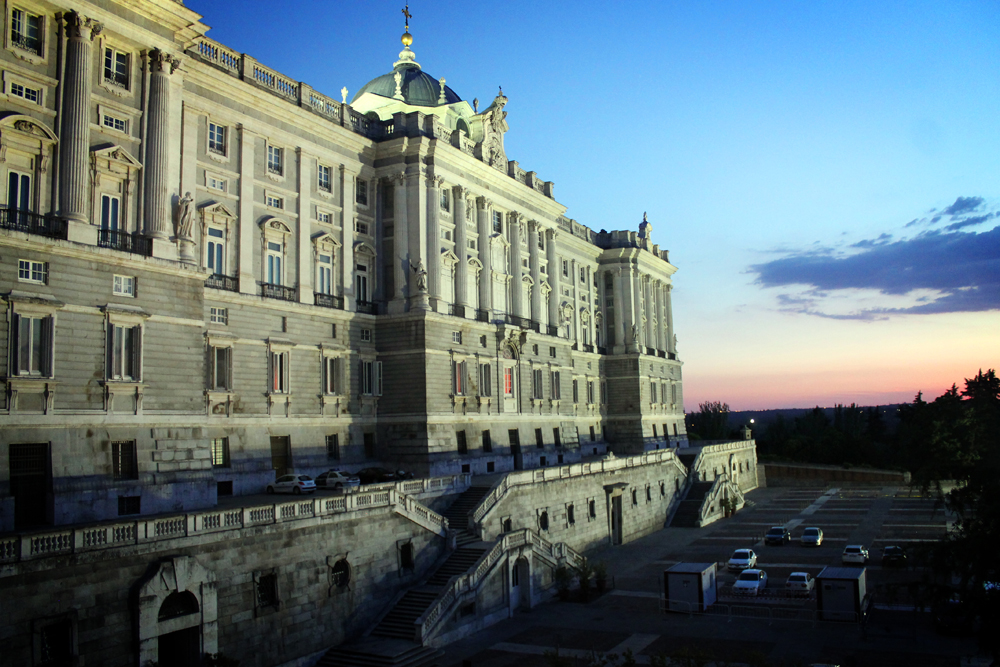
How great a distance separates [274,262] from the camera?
138 ft

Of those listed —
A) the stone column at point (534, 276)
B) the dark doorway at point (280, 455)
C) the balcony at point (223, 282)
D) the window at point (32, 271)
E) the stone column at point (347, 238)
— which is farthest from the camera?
the stone column at point (534, 276)

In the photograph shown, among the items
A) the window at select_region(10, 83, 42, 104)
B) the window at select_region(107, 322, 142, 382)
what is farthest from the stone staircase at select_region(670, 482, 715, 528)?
the window at select_region(10, 83, 42, 104)

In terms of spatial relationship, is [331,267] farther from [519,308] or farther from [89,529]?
[89,529]

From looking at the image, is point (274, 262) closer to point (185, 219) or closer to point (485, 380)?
point (185, 219)

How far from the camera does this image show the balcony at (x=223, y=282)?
3828cm

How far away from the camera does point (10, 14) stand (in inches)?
1104

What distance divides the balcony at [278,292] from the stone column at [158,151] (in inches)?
359

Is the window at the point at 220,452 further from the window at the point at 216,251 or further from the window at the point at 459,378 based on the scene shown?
the window at the point at 459,378

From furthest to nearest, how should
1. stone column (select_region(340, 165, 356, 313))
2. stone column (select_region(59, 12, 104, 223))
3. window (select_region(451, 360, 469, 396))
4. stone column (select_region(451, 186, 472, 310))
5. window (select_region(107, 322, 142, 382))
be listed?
1. stone column (select_region(451, 186, 472, 310))
2. window (select_region(451, 360, 469, 396))
3. stone column (select_region(340, 165, 356, 313))
4. window (select_region(107, 322, 142, 382))
5. stone column (select_region(59, 12, 104, 223))

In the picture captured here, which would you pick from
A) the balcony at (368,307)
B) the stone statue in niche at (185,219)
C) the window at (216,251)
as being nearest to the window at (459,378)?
the balcony at (368,307)

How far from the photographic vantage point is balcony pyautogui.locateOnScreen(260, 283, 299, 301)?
41.2 metres

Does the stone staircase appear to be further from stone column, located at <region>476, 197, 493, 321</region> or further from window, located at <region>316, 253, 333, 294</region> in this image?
window, located at <region>316, 253, 333, 294</region>

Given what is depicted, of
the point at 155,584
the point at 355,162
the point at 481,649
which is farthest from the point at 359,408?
the point at 155,584

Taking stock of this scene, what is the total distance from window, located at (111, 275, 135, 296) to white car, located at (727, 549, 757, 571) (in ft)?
115
